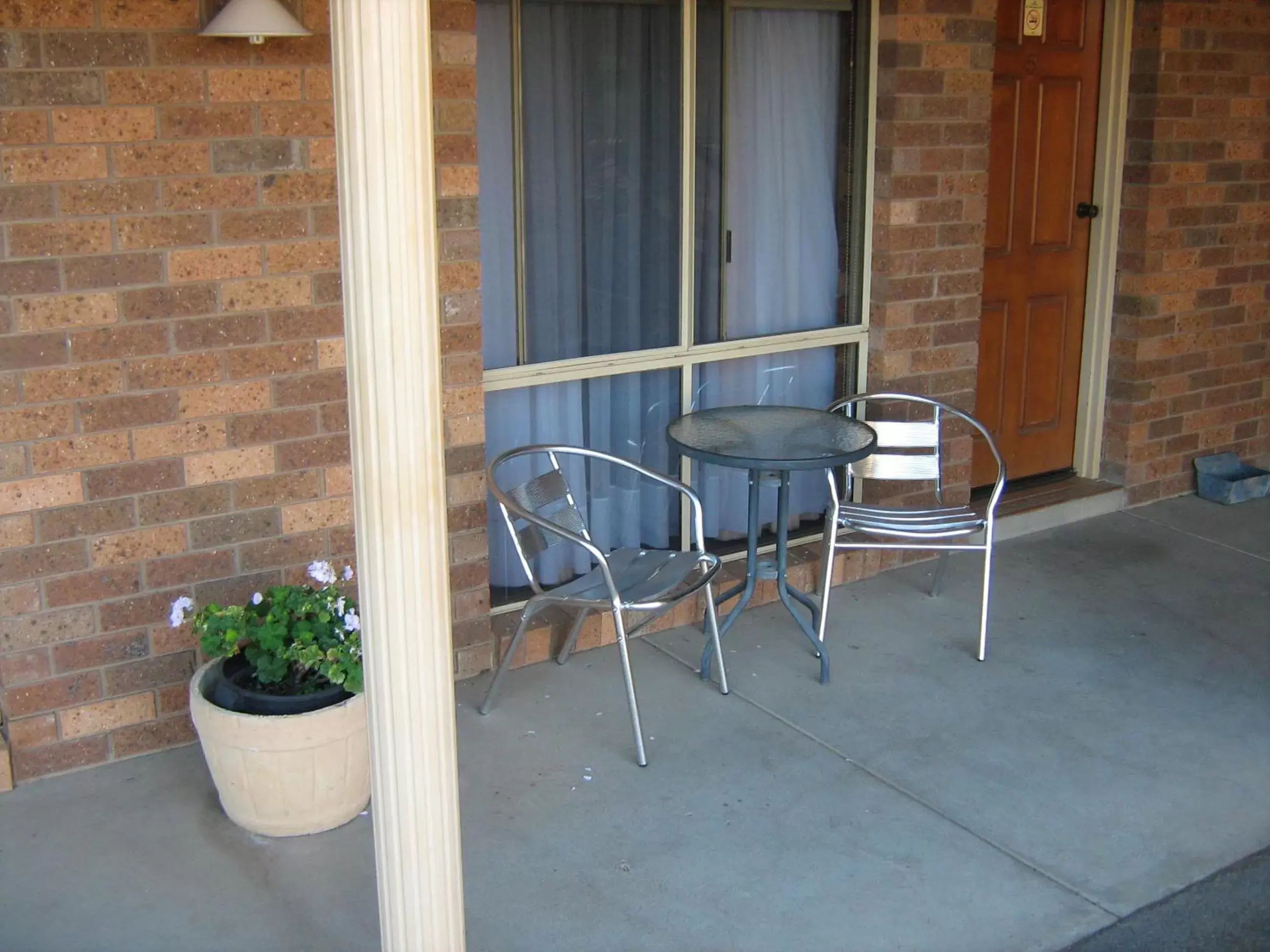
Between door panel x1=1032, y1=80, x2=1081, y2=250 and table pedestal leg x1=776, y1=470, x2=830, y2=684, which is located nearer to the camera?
table pedestal leg x1=776, y1=470, x2=830, y2=684

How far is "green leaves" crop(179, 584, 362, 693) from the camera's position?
359cm

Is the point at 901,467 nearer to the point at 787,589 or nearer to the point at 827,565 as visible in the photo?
the point at 827,565

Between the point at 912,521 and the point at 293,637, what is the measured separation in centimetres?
211

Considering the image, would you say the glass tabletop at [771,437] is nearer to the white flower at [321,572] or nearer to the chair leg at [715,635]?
the chair leg at [715,635]

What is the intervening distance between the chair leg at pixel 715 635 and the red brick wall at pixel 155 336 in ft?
3.49

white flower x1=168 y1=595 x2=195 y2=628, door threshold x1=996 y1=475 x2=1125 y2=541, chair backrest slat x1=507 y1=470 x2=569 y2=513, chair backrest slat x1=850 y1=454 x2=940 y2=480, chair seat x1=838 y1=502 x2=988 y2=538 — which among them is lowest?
door threshold x1=996 y1=475 x2=1125 y2=541

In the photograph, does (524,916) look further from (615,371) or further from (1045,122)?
(1045,122)

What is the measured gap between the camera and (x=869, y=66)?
5055mm

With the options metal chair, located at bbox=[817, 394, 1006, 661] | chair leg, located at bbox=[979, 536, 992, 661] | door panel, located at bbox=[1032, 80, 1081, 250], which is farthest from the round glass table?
door panel, located at bbox=[1032, 80, 1081, 250]

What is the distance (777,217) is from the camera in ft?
16.6

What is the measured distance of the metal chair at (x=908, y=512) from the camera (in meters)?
4.72

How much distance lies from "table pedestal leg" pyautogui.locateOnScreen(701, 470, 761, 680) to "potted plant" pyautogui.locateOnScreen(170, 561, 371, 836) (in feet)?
4.02

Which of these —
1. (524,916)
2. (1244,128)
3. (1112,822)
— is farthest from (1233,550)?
(524,916)

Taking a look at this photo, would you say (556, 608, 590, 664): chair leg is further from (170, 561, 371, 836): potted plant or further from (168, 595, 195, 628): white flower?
(168, 595, 195, 628): white flower
